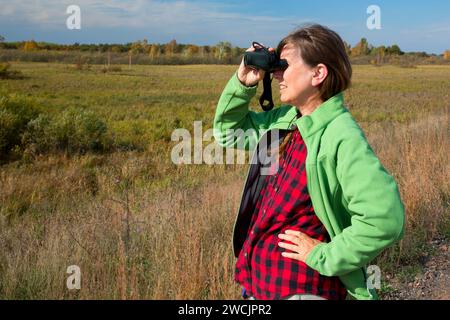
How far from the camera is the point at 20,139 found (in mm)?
11164

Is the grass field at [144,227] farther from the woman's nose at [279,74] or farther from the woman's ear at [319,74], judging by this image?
the woman's ear at [319,74]

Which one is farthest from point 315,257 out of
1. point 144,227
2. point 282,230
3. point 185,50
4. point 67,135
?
point 185,50

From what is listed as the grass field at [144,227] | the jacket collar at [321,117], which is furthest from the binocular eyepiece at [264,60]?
the grass field at [144,227]

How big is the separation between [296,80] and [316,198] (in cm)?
48

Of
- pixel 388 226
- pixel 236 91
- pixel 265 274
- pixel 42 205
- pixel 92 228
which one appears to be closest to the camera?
pixel 388 226

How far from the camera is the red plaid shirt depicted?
1.70 m

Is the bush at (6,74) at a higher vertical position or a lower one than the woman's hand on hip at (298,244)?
higher

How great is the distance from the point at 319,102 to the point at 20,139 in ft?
35.9

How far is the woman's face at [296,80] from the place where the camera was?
5.64 ft

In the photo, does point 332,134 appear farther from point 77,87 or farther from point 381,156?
point 77,87

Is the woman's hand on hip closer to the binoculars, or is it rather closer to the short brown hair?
the short brown hair

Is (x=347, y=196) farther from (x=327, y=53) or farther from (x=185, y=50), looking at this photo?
(x=185, y=50)

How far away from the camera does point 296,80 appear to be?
174cm
